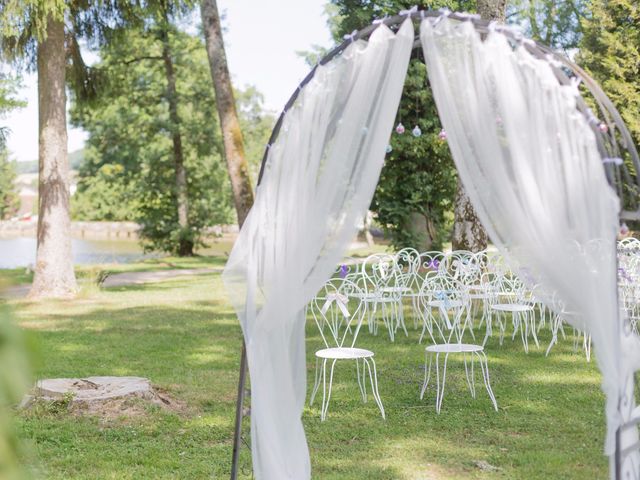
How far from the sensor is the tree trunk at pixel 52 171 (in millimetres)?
12273

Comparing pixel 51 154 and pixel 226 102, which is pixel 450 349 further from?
pixel 51 154

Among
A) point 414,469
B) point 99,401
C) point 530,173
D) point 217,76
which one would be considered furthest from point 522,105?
point 217,76

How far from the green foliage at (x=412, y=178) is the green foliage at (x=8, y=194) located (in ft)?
141

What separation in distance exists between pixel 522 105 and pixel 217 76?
9156 mm

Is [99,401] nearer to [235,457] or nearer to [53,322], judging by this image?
[235,457]

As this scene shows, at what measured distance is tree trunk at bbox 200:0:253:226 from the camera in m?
12.0

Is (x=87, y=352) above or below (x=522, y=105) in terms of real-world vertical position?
below

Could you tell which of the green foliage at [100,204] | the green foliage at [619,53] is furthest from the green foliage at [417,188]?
the green foliage at [100,204]

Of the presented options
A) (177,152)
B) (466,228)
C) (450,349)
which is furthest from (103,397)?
(177,152)

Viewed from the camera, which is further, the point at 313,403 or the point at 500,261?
the point at 500,261

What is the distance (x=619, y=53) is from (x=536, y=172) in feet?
56.1

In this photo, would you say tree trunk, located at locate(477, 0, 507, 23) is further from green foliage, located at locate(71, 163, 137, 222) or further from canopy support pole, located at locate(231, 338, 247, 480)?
green foliage, located at locate(71, 163, 137, 222)

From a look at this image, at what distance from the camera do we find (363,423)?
220 inches

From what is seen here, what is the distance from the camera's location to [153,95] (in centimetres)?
2344
